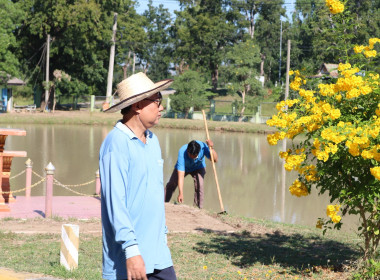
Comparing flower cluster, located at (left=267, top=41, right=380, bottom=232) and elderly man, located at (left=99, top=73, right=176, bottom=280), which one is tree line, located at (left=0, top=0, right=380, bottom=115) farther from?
elderly man, located at (left=99, top=73, right=176, bottom=280)

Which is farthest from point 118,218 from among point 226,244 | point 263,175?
point 263,175

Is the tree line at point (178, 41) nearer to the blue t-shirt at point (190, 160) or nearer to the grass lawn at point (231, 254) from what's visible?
the blue t-shirt at point (190, 160)

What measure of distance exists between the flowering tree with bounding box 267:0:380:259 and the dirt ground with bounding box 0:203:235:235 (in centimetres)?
363

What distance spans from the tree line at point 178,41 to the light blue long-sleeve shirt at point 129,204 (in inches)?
1309

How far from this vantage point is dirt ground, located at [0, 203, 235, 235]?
10211mm

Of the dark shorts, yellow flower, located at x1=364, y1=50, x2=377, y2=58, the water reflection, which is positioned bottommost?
the water reflection

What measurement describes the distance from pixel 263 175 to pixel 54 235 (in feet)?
44.2

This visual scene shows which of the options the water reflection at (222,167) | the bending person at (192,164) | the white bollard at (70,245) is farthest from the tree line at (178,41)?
the white bollard at (70,245)

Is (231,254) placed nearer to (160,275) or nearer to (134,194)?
(160,275)

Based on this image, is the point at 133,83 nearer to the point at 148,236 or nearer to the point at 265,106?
the point at 148,236

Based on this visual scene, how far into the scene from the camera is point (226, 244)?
9.55 meters

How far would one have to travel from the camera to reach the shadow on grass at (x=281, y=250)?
8.43 meters

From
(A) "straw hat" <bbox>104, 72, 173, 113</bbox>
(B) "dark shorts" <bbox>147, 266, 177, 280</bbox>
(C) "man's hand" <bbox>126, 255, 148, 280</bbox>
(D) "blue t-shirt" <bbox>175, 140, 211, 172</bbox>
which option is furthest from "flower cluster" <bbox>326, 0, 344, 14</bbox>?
(D) "blue t-shirt" <bbox>175, 140, 211, 172</bbox>

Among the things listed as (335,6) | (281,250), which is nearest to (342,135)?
(335,6)
